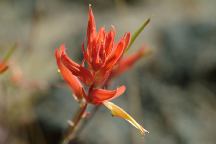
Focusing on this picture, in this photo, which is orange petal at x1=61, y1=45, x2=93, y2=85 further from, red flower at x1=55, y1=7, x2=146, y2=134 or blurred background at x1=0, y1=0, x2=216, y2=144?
blurred background at x1=0, y1=0, x2=216, y2=144

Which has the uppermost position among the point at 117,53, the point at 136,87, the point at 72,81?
the point at 117,53

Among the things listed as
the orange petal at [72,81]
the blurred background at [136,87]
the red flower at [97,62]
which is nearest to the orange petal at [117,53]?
the red flower at [97,62]

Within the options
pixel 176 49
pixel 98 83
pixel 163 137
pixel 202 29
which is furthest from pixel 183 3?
pixel 98 83

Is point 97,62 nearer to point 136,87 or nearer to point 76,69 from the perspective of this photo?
point 76,69

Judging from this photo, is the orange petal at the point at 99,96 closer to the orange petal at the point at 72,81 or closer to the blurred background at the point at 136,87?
the orange petal at the point at 72,81

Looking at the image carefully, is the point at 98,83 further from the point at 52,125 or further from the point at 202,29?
the point at 202,29

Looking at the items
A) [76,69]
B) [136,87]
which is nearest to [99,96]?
[76,69]

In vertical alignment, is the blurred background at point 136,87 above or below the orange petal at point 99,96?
below

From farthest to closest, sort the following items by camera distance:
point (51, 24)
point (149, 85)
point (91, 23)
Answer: point (51, 24) → point (149, 85) → point (91, 23)
